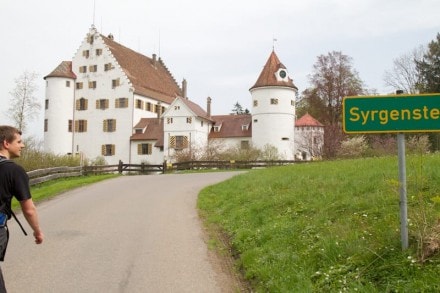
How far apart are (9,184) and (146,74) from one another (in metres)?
64.8

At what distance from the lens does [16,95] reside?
49281mm

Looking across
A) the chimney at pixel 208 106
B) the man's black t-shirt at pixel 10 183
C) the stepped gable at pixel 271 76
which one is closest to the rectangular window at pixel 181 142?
the chimney at pixel 208 106

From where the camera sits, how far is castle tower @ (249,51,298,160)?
56.3 m

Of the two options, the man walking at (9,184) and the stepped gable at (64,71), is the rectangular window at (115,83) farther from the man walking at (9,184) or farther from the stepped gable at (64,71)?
the man walking at (9,184)

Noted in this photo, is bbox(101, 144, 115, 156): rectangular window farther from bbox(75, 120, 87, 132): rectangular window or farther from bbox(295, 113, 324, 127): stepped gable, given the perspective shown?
bbox(295, 113, 324, 127): stepped gable

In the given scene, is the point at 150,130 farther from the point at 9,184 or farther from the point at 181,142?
the point at 9,184

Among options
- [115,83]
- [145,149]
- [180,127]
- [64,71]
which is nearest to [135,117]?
[145,149]

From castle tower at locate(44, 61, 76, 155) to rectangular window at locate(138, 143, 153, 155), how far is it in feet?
33.1

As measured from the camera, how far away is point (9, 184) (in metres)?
4.55

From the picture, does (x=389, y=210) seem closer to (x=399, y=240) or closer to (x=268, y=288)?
(x=399, y=240)

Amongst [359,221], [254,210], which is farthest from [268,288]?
[254,210]

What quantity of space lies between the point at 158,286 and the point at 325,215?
10.8 feet

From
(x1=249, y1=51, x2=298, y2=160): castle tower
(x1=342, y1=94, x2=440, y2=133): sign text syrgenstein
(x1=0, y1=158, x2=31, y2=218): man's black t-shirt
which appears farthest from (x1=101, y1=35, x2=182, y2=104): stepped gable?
(x1=0, y1=158, x2=31, y2=218): man's black t-shirt

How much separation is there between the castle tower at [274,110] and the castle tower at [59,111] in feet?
79.4
